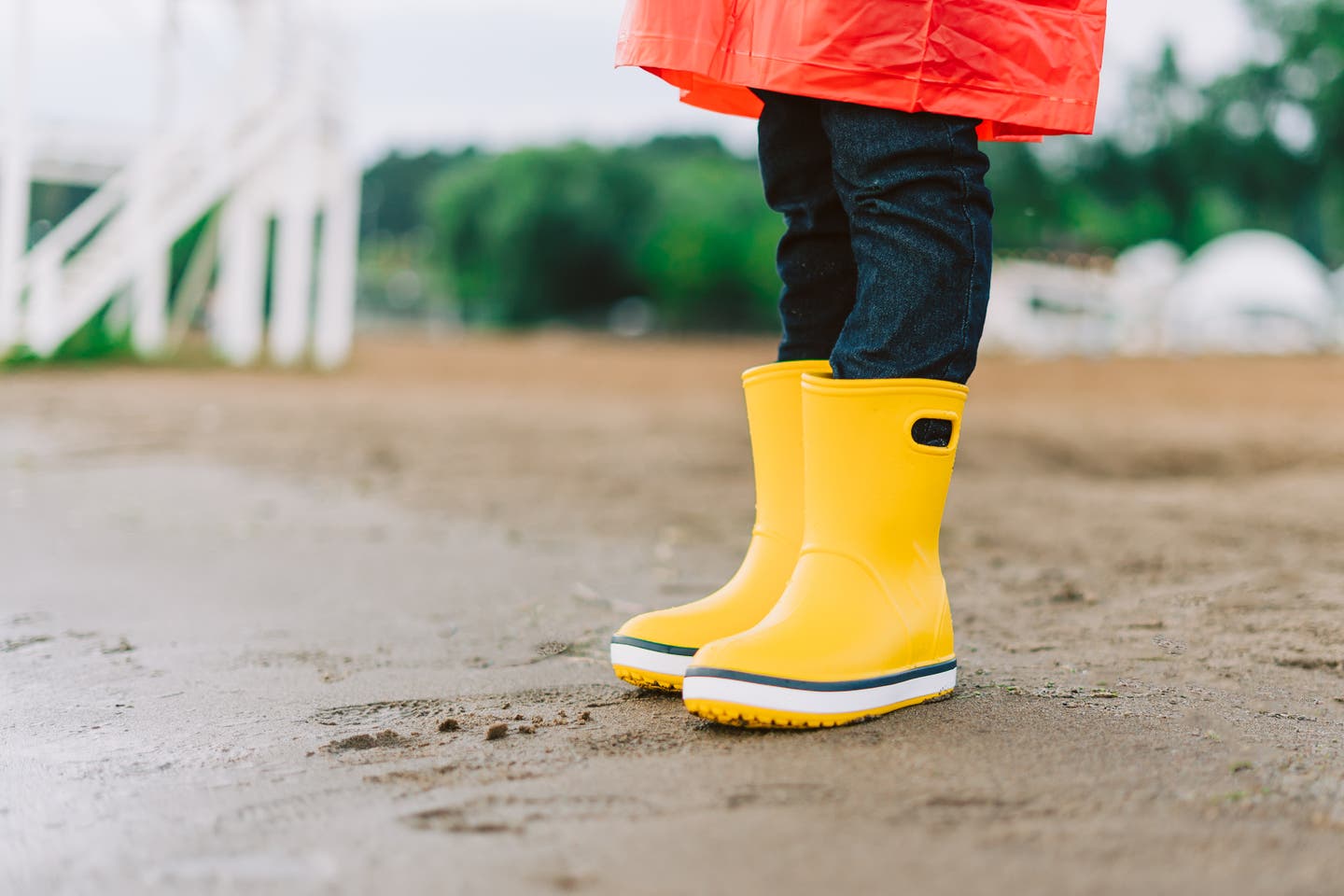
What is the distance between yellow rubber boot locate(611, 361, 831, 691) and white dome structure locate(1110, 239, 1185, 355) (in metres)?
19.9

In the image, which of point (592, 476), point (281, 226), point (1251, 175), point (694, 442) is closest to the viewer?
point (592, 476)

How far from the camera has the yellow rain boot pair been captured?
112 centimetres

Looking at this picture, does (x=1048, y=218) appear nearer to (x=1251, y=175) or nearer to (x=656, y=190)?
(x=1251, y=175)

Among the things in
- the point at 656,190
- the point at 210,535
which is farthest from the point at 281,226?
the point at 656,190

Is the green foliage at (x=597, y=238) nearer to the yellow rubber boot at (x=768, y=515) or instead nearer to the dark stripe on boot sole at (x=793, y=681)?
the yellow rubber boot at (x=768, y=515)

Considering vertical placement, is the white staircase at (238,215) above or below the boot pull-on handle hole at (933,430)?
above

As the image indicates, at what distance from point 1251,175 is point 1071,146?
514 cm

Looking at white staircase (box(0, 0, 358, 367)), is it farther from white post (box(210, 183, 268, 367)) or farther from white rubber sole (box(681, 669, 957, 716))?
white rubber sole (box(681, 669, 957, 716))

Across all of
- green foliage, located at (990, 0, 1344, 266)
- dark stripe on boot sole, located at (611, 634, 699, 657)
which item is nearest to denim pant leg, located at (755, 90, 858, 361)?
dark stripe on boot sole, located at (611, 634, 699, 657)

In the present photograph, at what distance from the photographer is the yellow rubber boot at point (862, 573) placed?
1120 millimetres

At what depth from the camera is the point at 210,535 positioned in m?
2.59

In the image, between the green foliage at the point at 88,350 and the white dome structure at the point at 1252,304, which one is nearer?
the green foliage at the point at 88,350

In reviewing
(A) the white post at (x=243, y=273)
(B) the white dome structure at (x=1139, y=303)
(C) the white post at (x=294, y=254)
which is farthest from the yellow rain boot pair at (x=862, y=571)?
(B) the white dome structure at (x=1139, y=303)

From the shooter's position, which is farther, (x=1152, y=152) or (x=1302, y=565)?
(x=1152, y=152)
